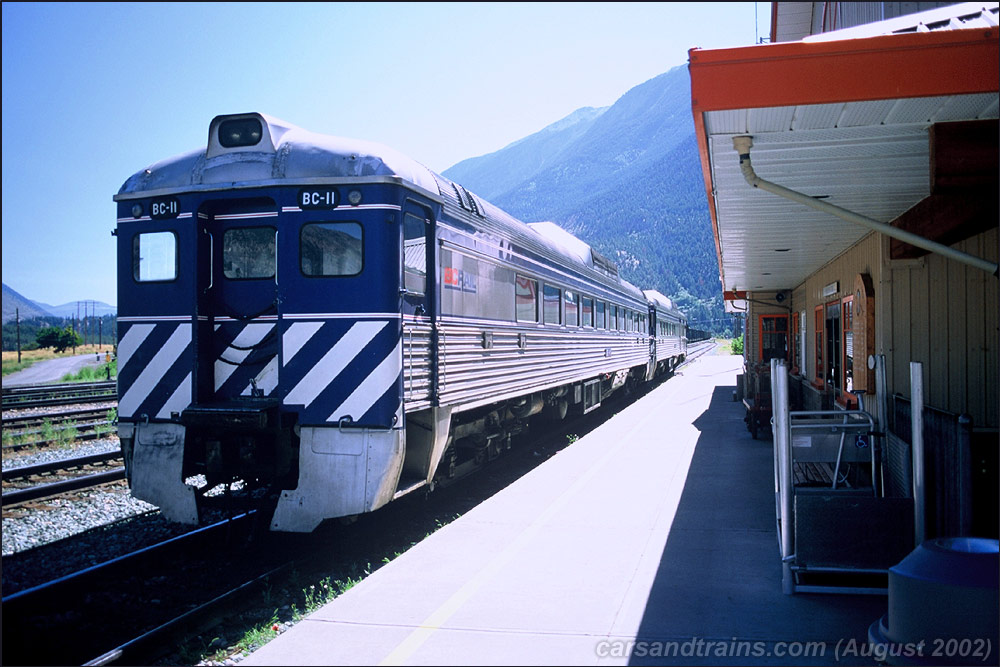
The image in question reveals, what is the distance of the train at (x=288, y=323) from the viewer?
6109mm

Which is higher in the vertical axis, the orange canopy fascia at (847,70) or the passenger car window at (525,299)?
the orange canopy fascia at (847,70)

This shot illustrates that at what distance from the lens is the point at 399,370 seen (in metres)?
6.09

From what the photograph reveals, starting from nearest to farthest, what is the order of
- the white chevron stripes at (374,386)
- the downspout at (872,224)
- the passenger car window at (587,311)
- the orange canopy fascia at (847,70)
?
the orange canopy fascia at (847,70) < the downspout at (872,224) < the white chevron stripes at (374,386) < the passenger car window at (587,311)

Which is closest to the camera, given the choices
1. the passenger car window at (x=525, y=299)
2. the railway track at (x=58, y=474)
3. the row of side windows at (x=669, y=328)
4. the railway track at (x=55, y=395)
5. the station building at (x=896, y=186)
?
the station building at (x=896, y=186)

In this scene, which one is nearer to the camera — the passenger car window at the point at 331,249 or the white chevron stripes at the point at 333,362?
the white chevron stripes at the point at 333,362

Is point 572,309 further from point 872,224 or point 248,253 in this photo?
point 872,224

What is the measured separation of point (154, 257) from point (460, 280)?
2814 mm

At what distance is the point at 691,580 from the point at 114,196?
5.90 meters

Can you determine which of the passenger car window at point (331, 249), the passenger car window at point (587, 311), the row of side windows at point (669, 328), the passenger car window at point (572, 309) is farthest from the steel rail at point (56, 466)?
the row of side windows at point (669, 328)

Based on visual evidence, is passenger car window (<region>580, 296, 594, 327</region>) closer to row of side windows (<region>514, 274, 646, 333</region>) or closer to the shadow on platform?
row of side windows (<region>514, 274, 646, 333</region>)

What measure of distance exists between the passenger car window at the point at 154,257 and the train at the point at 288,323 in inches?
0.6

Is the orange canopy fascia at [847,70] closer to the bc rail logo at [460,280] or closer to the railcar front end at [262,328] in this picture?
the railcar front end at [262,328]

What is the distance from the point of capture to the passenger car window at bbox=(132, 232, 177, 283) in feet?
22.0

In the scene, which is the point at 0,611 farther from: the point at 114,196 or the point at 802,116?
the point at 802,116
